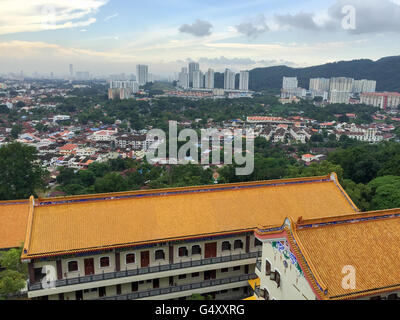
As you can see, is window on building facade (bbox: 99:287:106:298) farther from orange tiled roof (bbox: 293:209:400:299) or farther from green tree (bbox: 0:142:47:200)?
green tree (bbox: 0:142:47:200)

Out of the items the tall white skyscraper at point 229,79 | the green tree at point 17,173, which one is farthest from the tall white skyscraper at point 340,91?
the green tree at point 17,173

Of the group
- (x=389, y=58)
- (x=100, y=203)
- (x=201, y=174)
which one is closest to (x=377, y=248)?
(x=100, y=203)

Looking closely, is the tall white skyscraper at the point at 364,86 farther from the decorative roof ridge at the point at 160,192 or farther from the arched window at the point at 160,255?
the arched window at the point at 160,255

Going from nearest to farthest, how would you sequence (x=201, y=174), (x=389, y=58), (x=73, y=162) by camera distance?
(x=201, y=174), (x=73, y=162), (x=389, y=58)

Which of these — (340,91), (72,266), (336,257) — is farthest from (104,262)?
(340,91)

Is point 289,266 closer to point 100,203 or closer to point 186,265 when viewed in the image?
point 186,265

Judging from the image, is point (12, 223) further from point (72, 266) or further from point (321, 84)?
point (321, 84)
